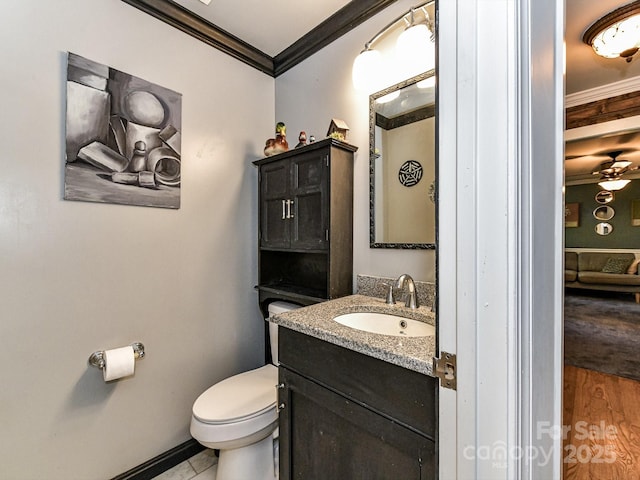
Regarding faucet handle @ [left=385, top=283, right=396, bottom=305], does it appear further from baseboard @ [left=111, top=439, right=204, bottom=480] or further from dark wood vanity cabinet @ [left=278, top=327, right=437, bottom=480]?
baseboard @ [left=111, top=439, right=204, bottom=480]

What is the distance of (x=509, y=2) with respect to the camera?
0.49m

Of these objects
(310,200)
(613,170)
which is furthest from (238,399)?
(613,170)

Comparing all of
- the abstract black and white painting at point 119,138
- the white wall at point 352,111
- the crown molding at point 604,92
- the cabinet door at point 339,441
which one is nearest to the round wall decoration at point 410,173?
the white wall at point 352,111

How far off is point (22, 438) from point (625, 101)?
14.0ft

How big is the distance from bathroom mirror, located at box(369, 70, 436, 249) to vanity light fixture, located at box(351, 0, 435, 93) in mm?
60

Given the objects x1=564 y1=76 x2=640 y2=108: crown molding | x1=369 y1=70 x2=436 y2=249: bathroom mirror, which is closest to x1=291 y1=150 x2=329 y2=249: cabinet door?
x1=369 y1=70 x2=436 y2=249: bathroom mirror

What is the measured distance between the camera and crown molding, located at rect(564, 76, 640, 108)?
222cm

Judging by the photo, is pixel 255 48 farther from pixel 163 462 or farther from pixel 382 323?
pixel 163 462

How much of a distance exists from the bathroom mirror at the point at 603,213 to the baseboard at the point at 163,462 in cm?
815

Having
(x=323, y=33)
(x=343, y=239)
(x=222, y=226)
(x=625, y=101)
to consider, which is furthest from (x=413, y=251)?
(x=625, y=101)

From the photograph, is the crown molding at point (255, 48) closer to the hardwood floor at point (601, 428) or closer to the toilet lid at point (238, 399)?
the toilet lid at point (238, 399)

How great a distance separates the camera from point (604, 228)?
6.04 meters

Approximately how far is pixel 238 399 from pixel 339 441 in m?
0.69

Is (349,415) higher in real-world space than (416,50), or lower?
lower
